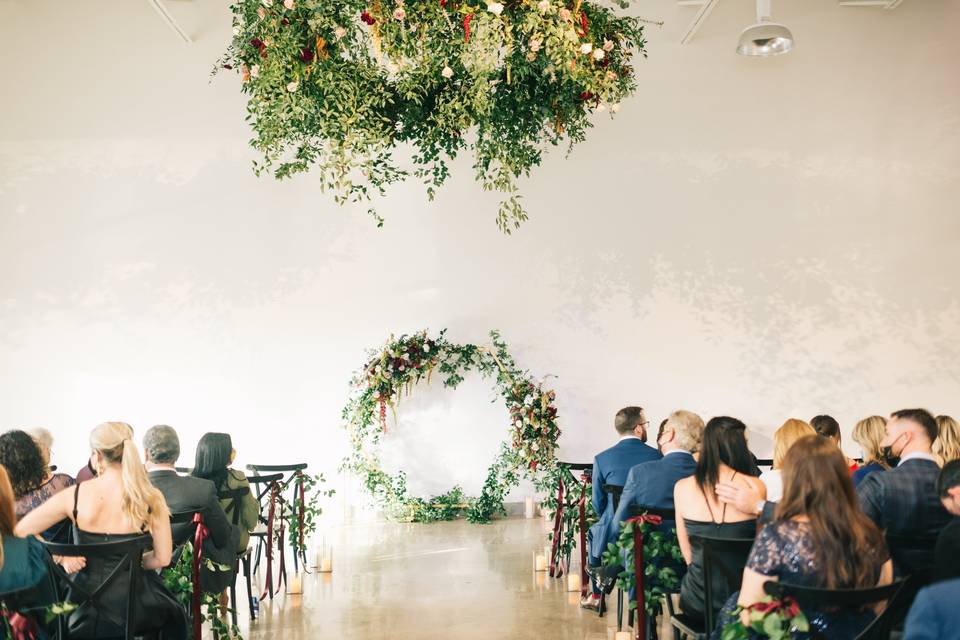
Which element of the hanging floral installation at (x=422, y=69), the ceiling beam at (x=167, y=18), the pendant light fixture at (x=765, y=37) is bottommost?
the hanging floral installation at (x=422, y=69)

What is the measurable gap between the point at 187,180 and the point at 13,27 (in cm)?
252

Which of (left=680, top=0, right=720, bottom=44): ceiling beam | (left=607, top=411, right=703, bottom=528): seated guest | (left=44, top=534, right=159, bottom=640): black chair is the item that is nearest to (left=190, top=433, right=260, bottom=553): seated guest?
(left=44, top=534, right=159, bottom=640): black chair

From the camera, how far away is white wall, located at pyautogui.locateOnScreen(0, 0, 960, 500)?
30.1 feet

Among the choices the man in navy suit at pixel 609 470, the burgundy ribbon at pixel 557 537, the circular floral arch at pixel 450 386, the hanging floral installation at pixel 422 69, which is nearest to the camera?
the hanging floral installation at pixel 422 69

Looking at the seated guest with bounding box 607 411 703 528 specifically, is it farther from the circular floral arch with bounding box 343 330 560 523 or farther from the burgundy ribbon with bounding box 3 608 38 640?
the circular floral arch with bounding box 343 330 560 523

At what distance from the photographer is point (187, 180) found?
30.7 ft

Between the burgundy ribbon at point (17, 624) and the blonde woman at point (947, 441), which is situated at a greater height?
the blonde woman at point (947, 441)

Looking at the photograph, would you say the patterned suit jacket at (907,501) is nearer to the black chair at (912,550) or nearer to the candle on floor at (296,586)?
the black chair at (912,550)

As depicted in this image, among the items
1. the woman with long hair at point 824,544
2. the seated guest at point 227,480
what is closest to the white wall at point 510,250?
the seated guest at point 227,480

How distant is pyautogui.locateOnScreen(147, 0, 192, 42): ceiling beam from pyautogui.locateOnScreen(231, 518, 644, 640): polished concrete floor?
18.2ft

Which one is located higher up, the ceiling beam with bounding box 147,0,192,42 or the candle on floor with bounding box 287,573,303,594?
the ceiling beam with bounding box 147,0,192,42

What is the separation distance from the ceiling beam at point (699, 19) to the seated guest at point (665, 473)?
19.3 ft

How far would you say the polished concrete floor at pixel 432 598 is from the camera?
16.5 feet

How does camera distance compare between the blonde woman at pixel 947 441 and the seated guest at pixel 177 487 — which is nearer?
the seated guest at pixel 177 487
